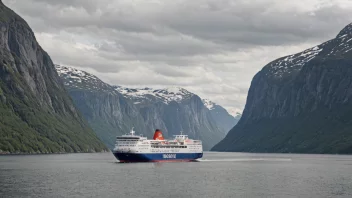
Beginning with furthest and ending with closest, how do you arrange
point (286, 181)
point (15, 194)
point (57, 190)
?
point (286, 181)
point (57, 190)
point (15, 194)

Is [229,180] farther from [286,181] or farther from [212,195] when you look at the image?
[212,195]

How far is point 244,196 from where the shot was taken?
121 metres

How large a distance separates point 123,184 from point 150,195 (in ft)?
80.2

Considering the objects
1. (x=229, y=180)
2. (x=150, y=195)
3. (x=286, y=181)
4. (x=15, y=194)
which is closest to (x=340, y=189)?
(x=286, y=181)

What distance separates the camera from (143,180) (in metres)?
158

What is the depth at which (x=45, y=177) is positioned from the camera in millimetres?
166125

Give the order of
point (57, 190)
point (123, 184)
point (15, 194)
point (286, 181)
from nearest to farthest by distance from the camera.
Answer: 1. point (15, 194)
2. point (57, 190)
3. point (123, 184)
4. point (286, 181)

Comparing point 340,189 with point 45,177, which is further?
point 45,177

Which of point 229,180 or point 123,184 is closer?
point 123,184

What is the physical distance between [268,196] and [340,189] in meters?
24.1

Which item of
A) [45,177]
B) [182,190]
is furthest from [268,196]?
[45,177]

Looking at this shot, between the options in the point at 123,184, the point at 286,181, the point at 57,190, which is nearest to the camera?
the point at 57,190

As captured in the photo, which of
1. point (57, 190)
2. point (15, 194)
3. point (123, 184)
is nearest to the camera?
point (15, 194)

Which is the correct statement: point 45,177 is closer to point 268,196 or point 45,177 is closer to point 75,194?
point 75,194
